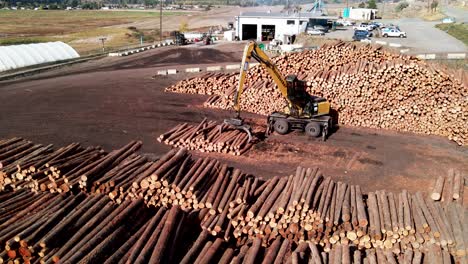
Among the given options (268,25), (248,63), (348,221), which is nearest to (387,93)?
(248,63)

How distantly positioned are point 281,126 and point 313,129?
1.75 m

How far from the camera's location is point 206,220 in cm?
1155

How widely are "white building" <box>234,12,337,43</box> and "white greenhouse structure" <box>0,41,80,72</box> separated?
27827mm

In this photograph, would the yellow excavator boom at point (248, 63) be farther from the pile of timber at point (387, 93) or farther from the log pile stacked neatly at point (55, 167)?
the log pile stacked neatly at point (55, 167)

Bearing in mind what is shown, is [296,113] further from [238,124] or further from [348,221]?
[348,221]

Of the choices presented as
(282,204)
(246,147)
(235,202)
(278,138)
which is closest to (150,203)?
(235,202)

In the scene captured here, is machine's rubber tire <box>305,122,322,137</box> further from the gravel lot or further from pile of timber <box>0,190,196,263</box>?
the gravel lot

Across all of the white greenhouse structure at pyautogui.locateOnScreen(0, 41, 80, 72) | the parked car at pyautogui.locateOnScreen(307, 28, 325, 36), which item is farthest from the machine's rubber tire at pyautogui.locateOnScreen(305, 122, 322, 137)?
the parked car at pyautogui.locateOnScreen(307, 28, 325, 36)

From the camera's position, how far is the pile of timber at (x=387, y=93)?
21831 mm

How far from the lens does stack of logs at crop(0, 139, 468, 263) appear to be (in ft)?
31.5

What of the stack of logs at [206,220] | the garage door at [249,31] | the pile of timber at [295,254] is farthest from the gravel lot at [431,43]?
the pile of timber at [295,254]

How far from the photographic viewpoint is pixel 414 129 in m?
22.5

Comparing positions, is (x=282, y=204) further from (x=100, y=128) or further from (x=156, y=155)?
(x=100, y=128)

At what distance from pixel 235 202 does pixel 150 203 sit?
264 cm
